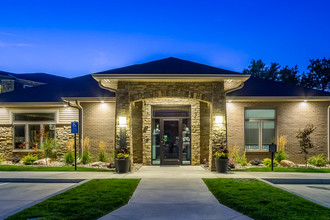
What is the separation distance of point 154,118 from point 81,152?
4093 mm

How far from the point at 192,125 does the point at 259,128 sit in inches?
139

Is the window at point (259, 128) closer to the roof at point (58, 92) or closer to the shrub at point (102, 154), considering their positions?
the shrub at point (102, 154)

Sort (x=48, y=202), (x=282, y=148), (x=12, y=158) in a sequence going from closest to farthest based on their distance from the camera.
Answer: (x=48, y=202), (x=282, y=148), (x=12, y=158)

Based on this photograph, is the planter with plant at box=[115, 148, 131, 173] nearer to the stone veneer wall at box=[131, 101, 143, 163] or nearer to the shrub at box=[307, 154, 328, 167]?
the stone veneer wall at box=[131, 101, 143, 163]

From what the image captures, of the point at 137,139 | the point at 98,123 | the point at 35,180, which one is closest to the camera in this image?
the point at 35,180

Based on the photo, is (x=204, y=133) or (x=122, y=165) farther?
(x=204, y=133)

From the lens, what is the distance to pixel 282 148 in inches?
515

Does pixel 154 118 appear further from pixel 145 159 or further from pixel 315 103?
pixel 315 103

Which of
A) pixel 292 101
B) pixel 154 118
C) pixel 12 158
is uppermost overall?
pixel 292 101

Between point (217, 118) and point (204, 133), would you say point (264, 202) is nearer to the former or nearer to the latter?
point (217, 118)

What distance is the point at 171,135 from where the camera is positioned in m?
13.1

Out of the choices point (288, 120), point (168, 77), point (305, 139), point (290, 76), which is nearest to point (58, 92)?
point (168, 77)

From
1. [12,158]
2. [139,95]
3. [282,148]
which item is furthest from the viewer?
[12,158]

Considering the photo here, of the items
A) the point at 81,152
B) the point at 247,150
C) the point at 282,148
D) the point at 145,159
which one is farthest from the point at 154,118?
the point at 282,148
